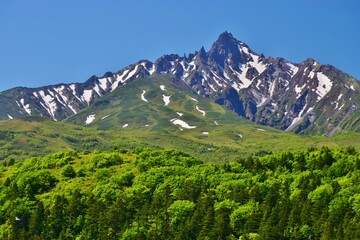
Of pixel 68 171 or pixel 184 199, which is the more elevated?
pixel 68 171

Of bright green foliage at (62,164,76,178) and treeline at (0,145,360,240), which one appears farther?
bright green foliage at (62,164,76,178)

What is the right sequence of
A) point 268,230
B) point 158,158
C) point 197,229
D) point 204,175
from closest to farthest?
point 268,230
point 197,229
point 204,175
point 158,158

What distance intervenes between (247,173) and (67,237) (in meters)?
53.9

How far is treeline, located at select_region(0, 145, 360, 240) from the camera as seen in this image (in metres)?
121

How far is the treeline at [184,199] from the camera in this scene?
396 ft

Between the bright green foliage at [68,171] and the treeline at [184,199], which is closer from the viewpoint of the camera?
the treeline at [184,199]

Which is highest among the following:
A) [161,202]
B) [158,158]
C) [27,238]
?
[158,158]

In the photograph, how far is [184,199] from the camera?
141m

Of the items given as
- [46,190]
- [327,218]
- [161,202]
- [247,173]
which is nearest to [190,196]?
[161,202]

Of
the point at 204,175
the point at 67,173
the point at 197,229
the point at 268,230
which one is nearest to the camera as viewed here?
the point at 268,230

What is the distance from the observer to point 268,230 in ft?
379

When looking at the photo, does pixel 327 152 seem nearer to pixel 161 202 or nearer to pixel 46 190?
pixel 161 202

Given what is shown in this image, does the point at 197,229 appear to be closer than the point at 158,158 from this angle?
Yes

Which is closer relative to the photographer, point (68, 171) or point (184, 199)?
point (184, 199)
